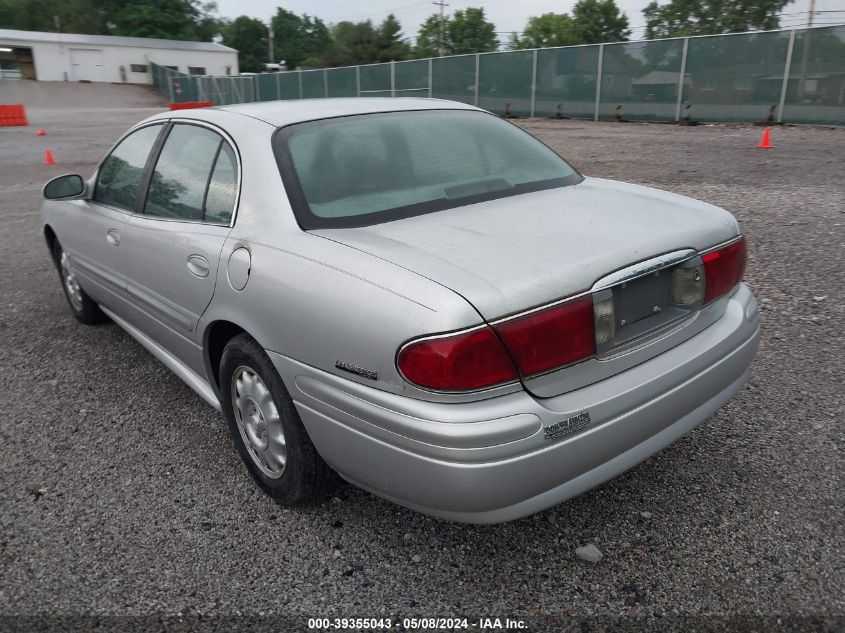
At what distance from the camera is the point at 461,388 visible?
198 cm

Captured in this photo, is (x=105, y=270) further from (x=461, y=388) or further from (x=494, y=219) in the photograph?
(x=461, y=388)

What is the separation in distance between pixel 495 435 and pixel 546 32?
123513 millimetres

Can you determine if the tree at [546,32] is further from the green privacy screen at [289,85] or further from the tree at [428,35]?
the green privacy screen at [289,85]

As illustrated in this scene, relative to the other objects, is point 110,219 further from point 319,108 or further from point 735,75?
point 735,75

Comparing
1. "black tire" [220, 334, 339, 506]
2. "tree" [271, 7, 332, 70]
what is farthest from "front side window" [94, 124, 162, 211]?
"tree" [271, 7, 332, 70]

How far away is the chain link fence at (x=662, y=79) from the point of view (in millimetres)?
16641

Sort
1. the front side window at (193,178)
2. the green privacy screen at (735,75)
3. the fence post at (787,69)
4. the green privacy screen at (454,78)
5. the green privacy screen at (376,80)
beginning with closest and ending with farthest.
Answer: the front side window at (193,178) < the fence post at (787,69) < the green privacy screen at (735,75) < the green privacy screen at (454,78) < the green privacy screen at (376,80)

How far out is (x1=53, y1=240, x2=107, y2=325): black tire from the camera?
479 centimetres

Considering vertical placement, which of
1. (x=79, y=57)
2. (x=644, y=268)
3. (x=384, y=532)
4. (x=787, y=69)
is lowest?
(x=384, y=532)

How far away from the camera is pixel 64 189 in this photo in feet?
13.7

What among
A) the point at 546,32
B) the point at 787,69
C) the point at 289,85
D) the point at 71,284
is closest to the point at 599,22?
the point at 546,32

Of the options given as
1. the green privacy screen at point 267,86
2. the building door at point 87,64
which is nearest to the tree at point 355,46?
the building door at point 87,64

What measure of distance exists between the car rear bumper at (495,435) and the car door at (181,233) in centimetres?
71

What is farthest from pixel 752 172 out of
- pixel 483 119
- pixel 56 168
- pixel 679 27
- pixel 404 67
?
pixel 679 27
